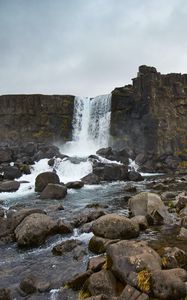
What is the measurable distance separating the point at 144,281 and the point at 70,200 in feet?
52.7

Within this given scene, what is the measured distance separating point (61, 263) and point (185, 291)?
189 inches

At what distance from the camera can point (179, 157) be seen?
54.8 meters

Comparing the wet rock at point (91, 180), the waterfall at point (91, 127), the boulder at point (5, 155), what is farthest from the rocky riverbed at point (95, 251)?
the waterfall at point (91, 127)

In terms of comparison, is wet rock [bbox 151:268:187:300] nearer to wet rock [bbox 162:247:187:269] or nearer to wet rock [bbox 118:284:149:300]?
wet rock [bbox 118:284:149:300]

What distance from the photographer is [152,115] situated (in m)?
57.2

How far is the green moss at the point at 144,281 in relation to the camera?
328 inches

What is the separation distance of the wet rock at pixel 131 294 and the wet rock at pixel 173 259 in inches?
66.1

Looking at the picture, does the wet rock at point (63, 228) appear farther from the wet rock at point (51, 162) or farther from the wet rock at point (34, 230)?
the wet rock at point (51, 162)

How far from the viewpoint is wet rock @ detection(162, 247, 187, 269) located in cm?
970

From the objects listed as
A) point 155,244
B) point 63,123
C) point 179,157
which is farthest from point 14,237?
point 63,123

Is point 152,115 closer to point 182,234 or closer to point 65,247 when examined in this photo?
point 182,234

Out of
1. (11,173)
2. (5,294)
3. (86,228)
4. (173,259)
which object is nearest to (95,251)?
(86,228)

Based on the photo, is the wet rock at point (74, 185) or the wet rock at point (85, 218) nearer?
the wet rock at point (85, 218)

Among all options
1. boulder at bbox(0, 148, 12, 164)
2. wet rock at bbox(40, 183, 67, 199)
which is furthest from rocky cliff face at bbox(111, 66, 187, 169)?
wet rock at bbox(40, 183, 67, 199)
